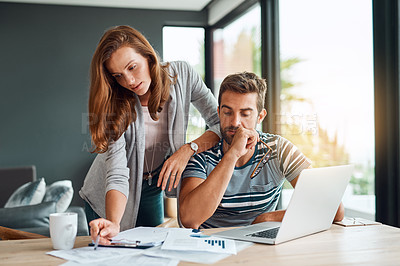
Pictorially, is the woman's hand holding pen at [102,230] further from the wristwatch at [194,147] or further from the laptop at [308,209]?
Result: the wristwatch at [194,147]

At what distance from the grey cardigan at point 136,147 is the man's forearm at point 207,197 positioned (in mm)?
245

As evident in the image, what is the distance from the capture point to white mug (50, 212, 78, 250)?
119cm

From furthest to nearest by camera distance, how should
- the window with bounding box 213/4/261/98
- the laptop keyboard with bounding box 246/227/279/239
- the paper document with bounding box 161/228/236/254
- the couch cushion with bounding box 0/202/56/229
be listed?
the window with bounding box 213/4/261/98 < the couch cushion with bounding box 0/202/56/229 < the laptop keyboard with bounding box 246/227/279/239 < the paper document with bounding box 161/228/236/254

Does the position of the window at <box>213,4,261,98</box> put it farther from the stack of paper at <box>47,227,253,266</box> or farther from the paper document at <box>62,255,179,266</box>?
the paper document at <box>62,255,179,266</box>

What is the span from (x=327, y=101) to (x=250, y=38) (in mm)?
1591

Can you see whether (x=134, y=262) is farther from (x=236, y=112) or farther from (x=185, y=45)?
(x=185, y=45)

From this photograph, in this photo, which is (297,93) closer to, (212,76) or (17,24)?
(212,76)

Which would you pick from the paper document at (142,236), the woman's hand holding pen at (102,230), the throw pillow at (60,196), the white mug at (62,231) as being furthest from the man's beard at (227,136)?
the throw pillow at (60,196)

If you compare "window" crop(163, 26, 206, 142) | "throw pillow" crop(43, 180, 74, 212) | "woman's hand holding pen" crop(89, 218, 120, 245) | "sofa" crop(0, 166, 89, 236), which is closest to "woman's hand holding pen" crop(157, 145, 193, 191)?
"woman's hand holding pen" crop(89, 218, 120, 245)

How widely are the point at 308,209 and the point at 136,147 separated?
2.62 ft

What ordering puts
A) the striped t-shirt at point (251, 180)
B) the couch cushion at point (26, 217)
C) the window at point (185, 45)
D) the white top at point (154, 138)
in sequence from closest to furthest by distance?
the striped t-shirt at point (251, 180) < the white top at point (154, 138) < the couch cushion at point (26, 217) < the window at point (185, 45)

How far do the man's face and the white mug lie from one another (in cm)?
82

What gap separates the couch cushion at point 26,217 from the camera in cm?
252

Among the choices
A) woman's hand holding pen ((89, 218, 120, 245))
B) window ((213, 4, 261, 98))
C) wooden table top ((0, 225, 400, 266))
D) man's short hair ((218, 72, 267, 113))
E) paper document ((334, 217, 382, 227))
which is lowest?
paper document ((334, 217, 382, 227))
